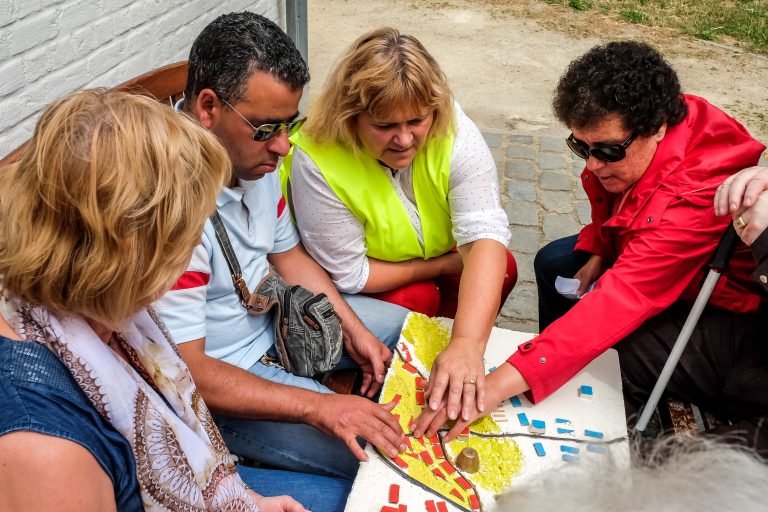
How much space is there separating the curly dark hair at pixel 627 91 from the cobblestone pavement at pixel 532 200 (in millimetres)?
1616

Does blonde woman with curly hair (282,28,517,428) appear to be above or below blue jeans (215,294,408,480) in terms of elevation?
above

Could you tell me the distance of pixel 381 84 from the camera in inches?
84.6

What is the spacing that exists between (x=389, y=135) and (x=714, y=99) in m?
5.57

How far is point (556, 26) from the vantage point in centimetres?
838

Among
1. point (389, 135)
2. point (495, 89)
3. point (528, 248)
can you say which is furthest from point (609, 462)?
point (495, 89)

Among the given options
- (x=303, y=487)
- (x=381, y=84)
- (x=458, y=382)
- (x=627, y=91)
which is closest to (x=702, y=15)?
(x=627, y=91)

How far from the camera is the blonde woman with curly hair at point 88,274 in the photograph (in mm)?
1073

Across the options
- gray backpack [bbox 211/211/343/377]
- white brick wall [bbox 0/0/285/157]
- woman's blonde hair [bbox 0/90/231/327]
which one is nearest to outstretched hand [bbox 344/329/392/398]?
gray backpack [bbox 211/211/343/377]

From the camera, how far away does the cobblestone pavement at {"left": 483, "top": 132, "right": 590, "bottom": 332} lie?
3826 mm

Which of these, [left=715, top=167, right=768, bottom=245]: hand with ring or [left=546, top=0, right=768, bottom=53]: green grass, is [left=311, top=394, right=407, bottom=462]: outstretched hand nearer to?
[left=715, top=167, right=768, bottom=245]: hand with ring

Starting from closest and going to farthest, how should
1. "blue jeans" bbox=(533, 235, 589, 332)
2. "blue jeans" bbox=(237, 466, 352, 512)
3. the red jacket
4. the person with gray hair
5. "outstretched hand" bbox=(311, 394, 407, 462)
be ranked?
the person with gray hair < "outstretched hand" bbox=(311, 394, 407, 462) < "blue jeans" bbox=(237, 466, 352, 512) < the red jacket < "blue jeans" bbox=(533, 235, 589, 332)

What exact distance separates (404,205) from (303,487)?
1096 mm

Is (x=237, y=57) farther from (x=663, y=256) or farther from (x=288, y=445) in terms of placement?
(x=663, y=256)

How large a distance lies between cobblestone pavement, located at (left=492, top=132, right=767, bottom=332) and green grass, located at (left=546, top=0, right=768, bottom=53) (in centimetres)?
399
